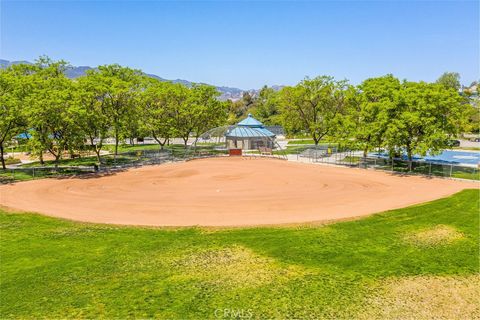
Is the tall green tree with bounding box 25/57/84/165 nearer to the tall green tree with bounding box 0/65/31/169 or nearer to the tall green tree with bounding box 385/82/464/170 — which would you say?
the tall green tree with bounding box 0/65/31/169

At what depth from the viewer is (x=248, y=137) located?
67250mm

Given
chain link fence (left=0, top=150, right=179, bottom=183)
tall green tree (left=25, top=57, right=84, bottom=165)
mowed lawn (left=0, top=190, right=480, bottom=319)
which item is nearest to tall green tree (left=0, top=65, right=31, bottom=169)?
tall green tree (left=25, top=57, right=84, bottom=165)

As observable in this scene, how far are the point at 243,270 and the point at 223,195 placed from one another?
15143mm

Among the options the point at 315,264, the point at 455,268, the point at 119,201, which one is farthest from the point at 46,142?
the point at 455,268

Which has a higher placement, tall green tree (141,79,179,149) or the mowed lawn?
tall green tree (141,79,179,149)

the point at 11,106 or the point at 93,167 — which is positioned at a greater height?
the point at 11,106

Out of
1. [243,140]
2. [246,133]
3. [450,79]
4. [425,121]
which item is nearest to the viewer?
[425,121]

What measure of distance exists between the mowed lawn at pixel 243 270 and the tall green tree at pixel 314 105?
35.7m

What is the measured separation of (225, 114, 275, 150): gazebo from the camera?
6594cm

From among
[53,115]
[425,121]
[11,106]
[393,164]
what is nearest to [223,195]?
[53,115]

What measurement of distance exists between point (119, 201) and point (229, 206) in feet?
30.5

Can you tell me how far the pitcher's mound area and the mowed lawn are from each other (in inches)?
104

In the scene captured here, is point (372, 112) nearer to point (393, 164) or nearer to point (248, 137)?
point (393, 164)

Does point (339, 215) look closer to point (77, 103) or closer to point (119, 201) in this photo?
point (119, 201)
